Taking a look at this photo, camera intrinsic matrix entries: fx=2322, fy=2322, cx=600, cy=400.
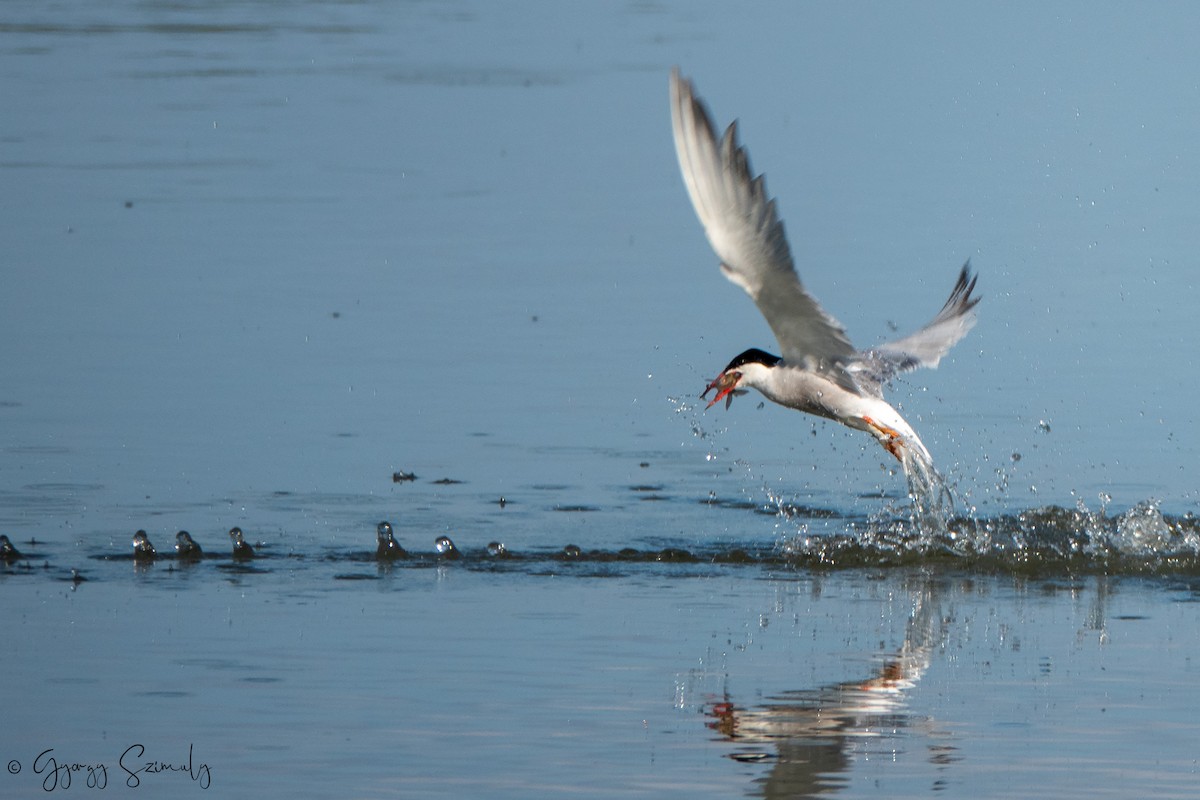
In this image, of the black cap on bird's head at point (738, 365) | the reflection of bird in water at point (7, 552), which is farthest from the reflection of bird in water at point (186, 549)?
the black cap on bird's head at point (738, 365)

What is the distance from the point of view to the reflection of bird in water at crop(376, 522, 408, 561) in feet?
26.9

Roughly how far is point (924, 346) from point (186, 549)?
136 inches

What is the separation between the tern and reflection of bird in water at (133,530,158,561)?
222 centimetres

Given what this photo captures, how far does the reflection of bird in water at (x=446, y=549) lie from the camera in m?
8.24

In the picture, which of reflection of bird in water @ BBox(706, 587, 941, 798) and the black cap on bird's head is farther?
the black cap on bird's head

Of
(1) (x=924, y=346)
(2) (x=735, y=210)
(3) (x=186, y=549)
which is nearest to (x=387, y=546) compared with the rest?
(3) (x=186, y=549)

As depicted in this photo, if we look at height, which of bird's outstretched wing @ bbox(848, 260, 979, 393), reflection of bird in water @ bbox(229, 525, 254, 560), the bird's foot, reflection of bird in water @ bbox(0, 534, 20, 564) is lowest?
reflection of bird in water @ bbox(0, 534, 20, 564)

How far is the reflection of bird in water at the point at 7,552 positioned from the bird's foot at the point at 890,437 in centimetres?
333

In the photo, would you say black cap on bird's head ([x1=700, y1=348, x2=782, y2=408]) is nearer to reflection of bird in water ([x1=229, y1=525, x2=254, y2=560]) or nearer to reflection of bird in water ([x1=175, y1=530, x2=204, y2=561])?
reflection of bird in water ([x1=229, y1=525, x2=254, y2=560])

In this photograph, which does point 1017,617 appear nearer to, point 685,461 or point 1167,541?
point 1167,541

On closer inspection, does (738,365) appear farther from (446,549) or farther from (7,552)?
(7,552)

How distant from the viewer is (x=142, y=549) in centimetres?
803

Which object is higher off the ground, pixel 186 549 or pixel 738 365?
pixel 738 365

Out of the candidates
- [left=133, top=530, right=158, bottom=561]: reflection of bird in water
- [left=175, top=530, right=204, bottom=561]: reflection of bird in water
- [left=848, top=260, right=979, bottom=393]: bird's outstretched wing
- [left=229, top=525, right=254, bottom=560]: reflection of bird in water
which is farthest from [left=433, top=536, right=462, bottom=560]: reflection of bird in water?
[left=848, top=260, right=979, bottom=393]: bird's outstretched wing
